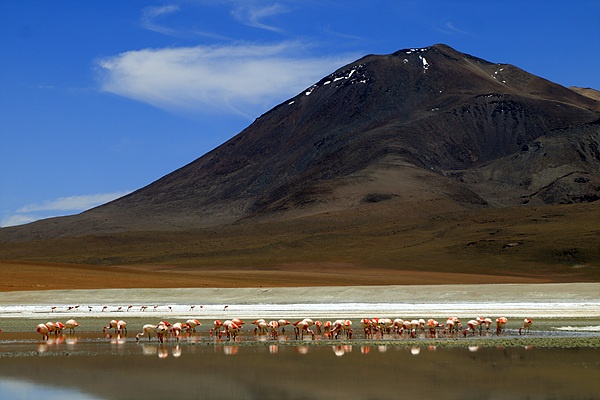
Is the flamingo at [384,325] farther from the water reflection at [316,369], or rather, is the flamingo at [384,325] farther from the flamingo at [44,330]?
the flamingo at [44,330]

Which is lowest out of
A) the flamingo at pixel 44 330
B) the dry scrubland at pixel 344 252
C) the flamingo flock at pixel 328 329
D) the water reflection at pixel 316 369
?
the water reflection at pixel 316 369

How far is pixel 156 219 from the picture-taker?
19362 cm

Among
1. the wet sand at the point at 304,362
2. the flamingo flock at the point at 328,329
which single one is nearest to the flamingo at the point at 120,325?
the flamingo flock at the point at 328,329

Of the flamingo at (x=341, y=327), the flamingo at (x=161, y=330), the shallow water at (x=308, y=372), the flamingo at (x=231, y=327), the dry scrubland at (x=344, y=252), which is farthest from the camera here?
the dry scrubland at (x=344, y=252)

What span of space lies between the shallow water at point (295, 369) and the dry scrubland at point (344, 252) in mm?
30736

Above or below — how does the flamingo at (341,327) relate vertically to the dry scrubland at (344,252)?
below

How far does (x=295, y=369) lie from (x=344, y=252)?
92.6 metres

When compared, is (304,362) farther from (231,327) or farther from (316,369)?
(231,327)

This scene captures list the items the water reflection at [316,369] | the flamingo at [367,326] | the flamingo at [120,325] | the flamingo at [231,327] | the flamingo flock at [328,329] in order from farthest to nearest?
the flamingo at [120,325], the flamingo at [367,326], the flamingo flock at [328,329], the flamingo at [231,327], the water reflection at [316,369]

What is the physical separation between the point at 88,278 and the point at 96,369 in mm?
40055

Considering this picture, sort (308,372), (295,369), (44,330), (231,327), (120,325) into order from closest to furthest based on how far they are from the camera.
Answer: (308,372)
(295,369)
(231,327)
(44,330)
(120,325)

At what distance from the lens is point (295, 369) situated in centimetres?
1861

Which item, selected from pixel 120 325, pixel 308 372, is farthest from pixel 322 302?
pixel 308 372

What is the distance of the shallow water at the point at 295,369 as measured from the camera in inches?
611
